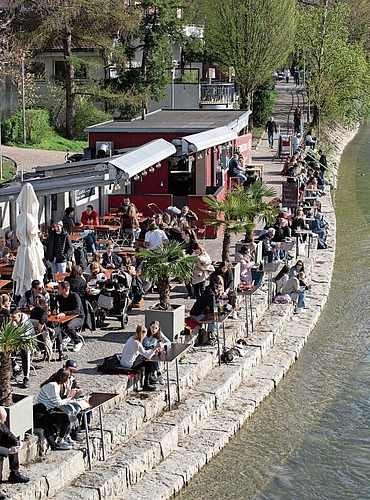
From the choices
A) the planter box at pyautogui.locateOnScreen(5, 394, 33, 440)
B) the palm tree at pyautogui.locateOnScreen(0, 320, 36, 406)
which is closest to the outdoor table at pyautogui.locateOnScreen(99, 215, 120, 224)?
the palm tree at pyautogui.locateOnScreen(0, 320, 36, 406)

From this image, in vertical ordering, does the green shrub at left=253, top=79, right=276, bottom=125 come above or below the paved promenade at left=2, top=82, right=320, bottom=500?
above

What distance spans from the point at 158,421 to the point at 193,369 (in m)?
1.68

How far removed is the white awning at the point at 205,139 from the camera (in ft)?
83.3

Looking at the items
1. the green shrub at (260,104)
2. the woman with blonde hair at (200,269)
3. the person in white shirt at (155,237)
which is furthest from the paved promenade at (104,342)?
the green shrub at (260,104)

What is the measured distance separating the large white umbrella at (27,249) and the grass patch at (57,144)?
1000 inches

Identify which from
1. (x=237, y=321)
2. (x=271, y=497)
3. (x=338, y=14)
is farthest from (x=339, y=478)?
(x=338, y=14)

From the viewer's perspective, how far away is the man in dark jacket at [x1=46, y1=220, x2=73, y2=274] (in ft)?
61.8

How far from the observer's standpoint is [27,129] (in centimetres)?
4259

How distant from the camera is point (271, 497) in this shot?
13.4 m

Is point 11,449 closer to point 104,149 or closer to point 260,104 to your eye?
point 104,149

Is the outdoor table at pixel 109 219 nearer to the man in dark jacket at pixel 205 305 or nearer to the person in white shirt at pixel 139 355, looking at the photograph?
the man in dark jacket at pixel 205 305

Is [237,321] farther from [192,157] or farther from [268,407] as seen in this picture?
[192,157]

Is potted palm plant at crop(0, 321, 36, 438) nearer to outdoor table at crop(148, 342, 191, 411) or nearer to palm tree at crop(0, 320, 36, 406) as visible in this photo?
palm tree at crop(0, 320, 36, 406)

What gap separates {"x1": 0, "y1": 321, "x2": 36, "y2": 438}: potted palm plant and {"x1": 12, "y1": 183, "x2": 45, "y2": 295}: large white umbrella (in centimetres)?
459
